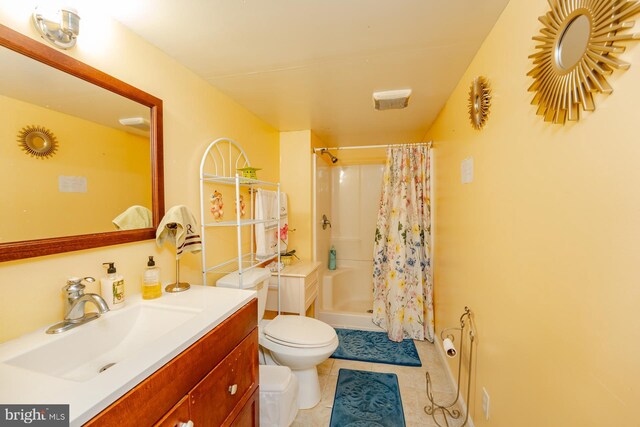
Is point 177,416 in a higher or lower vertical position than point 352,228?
lower

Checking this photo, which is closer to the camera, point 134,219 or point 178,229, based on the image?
point 134,219

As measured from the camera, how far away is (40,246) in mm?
821

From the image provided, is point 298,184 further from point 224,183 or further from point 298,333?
point 298,333

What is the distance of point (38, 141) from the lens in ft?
2.75

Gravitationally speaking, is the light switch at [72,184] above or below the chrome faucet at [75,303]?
above

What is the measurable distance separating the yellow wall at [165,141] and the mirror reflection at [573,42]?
1593mm

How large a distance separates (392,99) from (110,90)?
162cm

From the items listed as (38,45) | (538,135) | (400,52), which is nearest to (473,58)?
(400,52)

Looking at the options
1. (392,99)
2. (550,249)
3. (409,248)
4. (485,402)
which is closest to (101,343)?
(550,249)

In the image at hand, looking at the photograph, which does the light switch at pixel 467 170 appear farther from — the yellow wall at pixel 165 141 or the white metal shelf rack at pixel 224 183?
the yellow wall at pixel 165 141

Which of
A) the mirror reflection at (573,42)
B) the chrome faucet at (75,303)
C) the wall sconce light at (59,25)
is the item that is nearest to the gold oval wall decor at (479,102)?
the mirror reflection at (573,42)

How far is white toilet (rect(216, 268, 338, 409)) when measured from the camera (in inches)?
61.8

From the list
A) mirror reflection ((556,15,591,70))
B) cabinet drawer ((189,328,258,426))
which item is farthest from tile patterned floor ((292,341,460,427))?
mirror reflection ((556,15,591,70))

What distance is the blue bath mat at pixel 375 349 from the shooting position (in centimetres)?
217
